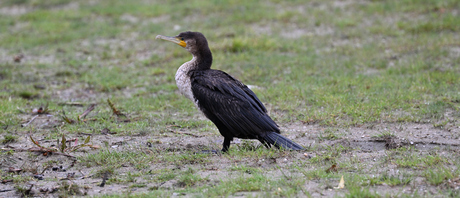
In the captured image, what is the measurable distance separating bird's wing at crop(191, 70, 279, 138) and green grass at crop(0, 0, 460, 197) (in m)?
0.26

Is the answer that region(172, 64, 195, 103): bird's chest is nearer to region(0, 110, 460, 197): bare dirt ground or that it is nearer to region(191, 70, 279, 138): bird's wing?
region(191, 70, 279, 138): bird's wing

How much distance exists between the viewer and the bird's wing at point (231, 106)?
529cm

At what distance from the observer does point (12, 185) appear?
460 cm

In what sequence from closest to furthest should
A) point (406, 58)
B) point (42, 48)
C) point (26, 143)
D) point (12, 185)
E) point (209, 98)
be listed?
point (12, 185) < point (209, 98) < point (26, 143) < point (406, 58) < point (42, 48)

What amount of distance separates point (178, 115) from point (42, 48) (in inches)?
204

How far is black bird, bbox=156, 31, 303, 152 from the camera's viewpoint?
17.4 feet

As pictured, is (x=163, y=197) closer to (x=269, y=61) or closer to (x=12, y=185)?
(x=12, y=185)

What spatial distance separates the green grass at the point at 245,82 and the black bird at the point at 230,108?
0.60 feet

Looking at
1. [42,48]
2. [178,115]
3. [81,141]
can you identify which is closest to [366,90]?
[178,115]

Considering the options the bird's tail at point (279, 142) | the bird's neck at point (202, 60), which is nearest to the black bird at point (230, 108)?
the bird's tail at point (279, 142)

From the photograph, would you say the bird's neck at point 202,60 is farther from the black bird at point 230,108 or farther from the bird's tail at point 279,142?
the bird's tail at point 279,142

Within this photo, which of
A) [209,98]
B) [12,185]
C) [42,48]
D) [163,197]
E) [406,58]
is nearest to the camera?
[163,197]

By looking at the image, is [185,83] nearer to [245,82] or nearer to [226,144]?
[226,144]

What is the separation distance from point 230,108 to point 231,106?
3 cm
